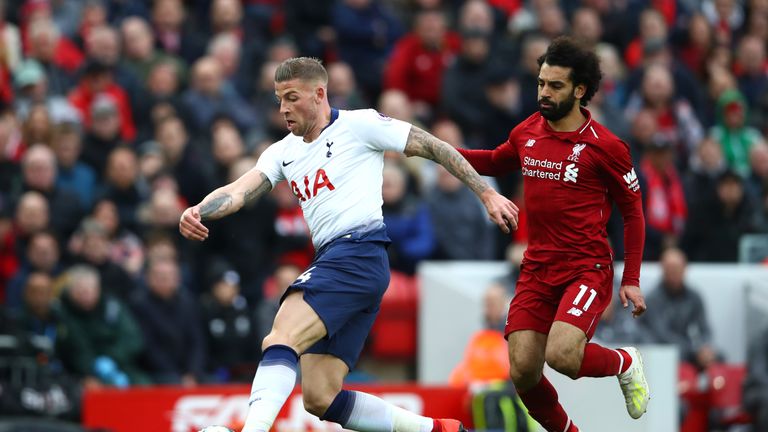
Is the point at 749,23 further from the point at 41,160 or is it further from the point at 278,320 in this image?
the point at 278,320

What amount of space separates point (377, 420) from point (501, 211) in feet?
5.15

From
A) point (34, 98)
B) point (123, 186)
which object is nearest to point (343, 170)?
point (123, 186)

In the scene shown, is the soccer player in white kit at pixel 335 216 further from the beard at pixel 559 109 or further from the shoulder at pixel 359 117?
the beard at pixel 559 109

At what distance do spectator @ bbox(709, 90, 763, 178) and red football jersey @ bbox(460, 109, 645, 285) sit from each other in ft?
32.7

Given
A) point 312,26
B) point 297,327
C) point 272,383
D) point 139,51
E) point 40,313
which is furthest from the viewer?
point 312,26

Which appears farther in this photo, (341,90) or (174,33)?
(174,33)

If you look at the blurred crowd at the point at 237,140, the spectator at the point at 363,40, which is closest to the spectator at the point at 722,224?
the blurred crowd at the point at 237,140

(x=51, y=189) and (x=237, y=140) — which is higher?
(x=237, y=140)

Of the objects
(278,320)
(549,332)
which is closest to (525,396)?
(549,332)

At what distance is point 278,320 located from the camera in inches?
352

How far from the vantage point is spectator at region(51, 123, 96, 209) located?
15.1 metres

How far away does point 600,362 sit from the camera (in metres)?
9.38

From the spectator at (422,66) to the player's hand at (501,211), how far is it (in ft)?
29.5

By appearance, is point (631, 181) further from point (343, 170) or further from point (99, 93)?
point (99, 93)
